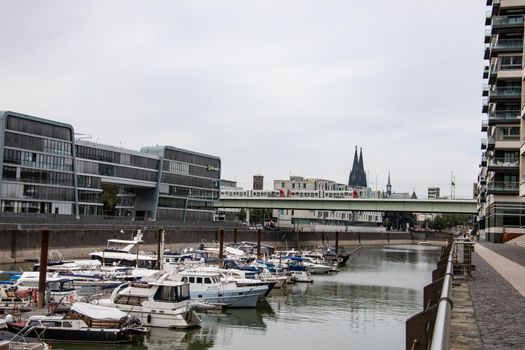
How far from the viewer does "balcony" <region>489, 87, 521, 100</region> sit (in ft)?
307

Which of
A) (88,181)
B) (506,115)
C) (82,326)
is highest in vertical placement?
(506,115)

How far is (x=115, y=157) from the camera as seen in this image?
137125mm

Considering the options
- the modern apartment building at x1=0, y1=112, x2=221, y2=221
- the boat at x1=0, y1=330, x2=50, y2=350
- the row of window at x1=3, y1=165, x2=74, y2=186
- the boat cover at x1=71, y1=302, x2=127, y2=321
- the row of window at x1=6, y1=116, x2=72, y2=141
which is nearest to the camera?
the boat at x1=0, y1=330, x2=50, y2=350

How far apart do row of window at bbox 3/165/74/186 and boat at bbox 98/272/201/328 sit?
232 ft

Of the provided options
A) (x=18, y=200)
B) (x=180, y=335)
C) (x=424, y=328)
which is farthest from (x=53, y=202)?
(x=424, y=328)

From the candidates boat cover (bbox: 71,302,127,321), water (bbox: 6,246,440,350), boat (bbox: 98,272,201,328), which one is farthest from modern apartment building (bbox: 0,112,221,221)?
boat cover (bbox: 71,302,127,321)

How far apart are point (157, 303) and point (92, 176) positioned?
298ft

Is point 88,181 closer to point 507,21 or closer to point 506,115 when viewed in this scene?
point 506,115

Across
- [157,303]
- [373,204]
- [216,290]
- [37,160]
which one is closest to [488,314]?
[157,303]

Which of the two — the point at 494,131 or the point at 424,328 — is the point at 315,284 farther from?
the point at 424,328

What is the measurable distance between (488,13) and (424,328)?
12127cm

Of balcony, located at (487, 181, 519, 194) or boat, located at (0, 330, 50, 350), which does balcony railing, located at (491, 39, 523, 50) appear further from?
boat, located at (0, 330, 50, 350)

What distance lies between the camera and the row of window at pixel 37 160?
104250mm

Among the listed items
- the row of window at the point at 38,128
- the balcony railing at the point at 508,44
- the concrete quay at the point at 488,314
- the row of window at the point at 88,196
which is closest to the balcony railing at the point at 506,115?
the balcony railing at the point at 508,44
